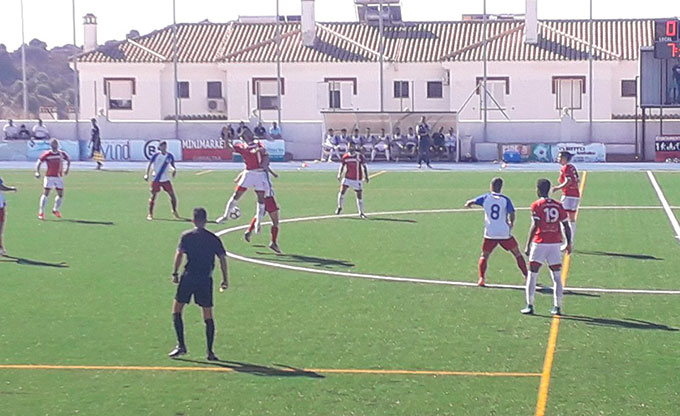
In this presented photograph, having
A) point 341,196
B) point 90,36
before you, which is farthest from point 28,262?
point 90,36

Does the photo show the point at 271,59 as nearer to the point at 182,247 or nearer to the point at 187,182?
the point at 187,182

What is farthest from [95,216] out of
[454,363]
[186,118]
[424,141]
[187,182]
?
[186,118]

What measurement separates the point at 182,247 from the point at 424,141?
121 ft

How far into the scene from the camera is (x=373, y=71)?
224ft

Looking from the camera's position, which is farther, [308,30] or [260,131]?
[308,30]

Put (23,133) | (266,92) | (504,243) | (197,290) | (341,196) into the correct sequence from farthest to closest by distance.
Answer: (266,92), (23,133), (341,196), (504,243), (197,290)

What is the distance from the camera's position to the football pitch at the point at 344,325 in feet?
41.4

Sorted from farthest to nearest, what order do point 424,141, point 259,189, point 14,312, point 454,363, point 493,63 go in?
1. point 493,63
2. point 424,141
3. point 259,189
4. point 14,312
5. point 454,363

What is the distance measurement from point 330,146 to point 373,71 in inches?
518

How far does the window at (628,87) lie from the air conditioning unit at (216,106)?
69.4 feet

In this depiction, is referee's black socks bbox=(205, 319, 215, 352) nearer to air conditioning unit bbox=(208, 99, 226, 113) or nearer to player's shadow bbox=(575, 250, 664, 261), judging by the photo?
player's shadow bbox=(575, 250, 664, 261)

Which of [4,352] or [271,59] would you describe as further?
[271,59]

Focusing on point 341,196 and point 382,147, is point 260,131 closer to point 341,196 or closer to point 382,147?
point 382,147

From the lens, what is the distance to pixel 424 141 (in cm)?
5078
